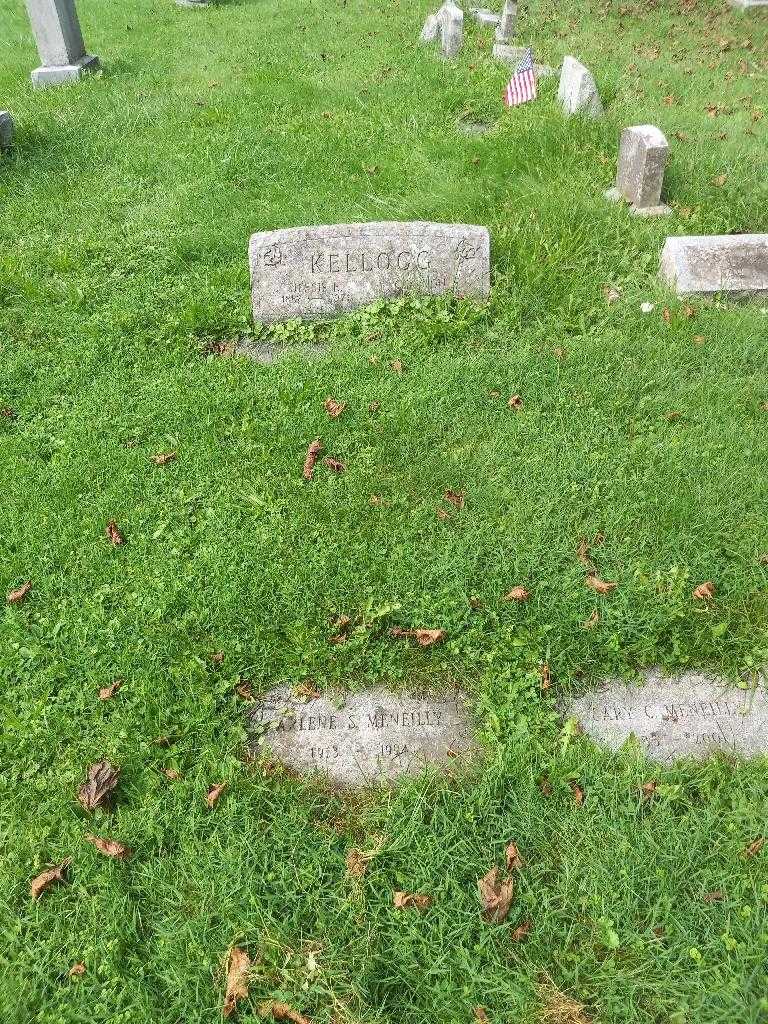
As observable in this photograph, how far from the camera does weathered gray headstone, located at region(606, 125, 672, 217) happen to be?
220 inches

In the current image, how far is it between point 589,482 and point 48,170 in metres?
6.16

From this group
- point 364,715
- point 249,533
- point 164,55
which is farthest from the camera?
point 164,55

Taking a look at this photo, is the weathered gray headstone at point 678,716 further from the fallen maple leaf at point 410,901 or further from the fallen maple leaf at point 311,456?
the fallen maple leaf at point 311,456

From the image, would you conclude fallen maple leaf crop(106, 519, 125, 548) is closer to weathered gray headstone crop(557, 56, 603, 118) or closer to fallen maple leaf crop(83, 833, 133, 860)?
fallen maple leaf crop(83, 833, 133, 860)

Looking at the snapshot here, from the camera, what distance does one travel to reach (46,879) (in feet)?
7.97

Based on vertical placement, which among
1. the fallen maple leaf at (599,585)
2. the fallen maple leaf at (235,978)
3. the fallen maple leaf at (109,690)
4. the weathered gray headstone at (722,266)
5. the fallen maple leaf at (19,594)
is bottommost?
the fallen maple leaf at (235,978)

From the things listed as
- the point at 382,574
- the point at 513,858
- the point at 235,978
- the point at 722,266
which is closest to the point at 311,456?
the point at 382,574

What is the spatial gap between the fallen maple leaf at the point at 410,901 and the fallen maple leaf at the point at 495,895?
174 mm

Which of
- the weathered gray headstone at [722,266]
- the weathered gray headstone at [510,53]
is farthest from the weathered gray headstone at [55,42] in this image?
the weathered gray headstone at [722,266]

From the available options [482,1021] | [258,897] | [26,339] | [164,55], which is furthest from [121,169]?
[482,1021]

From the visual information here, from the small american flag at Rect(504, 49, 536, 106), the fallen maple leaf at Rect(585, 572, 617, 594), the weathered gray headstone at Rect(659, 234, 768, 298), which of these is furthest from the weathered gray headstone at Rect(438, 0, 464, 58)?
the fallen maple leaf at Rect(585, 572, 617, 594)

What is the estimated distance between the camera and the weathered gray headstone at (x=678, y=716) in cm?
281

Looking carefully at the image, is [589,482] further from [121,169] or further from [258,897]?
[121,169]

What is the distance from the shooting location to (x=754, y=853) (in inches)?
96.1
